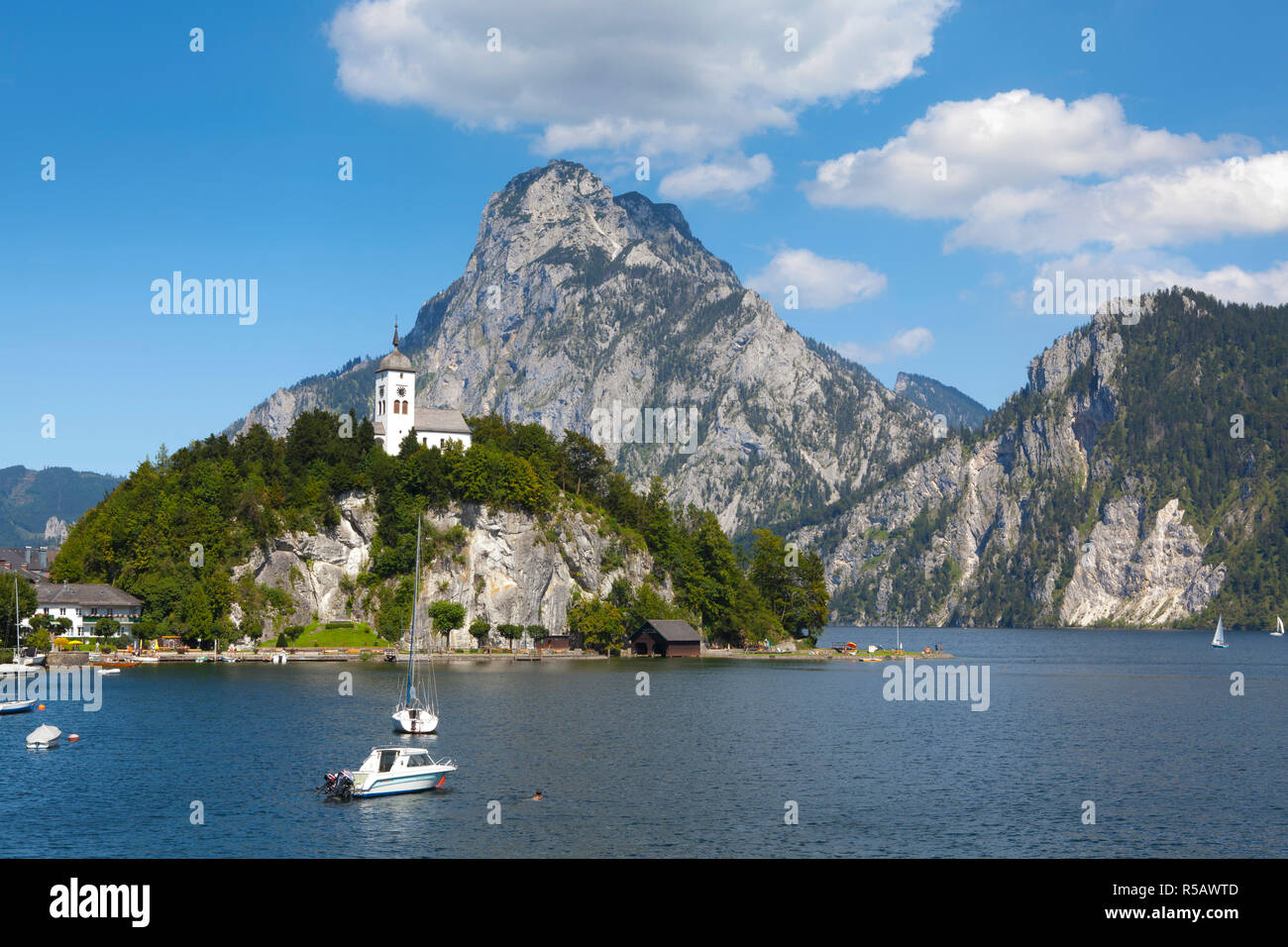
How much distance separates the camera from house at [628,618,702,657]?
179 metres

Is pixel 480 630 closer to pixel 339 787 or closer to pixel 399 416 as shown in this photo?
pixel 399 416

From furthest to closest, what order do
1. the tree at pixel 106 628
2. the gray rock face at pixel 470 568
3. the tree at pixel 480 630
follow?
1. the tree at pixel 480 630
2. the gray rock face at pixel 470 568
3. the tree at pixel 106 628

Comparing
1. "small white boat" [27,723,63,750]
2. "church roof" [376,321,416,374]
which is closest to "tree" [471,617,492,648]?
"church roof" [376,321,416,374]

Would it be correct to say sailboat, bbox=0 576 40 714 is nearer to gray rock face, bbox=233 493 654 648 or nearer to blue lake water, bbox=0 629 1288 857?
blue lake water, bbox=0 629 1288 857

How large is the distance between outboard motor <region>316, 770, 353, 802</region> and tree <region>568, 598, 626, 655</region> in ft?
400

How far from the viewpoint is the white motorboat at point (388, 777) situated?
5819cm

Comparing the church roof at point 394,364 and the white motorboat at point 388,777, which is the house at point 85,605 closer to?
the church roof at point 394,364

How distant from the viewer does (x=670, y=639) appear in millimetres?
178375

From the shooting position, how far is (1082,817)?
5556 centimetres

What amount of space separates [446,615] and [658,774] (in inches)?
4268

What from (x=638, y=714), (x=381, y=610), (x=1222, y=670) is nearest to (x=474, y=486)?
(x=381, y=610)

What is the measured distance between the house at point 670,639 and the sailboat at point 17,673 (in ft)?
297

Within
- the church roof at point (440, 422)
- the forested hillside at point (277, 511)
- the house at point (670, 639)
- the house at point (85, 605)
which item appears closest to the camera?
the house at point (85, 605)

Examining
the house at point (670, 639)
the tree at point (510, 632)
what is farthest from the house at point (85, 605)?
the house at point (670, 639)
